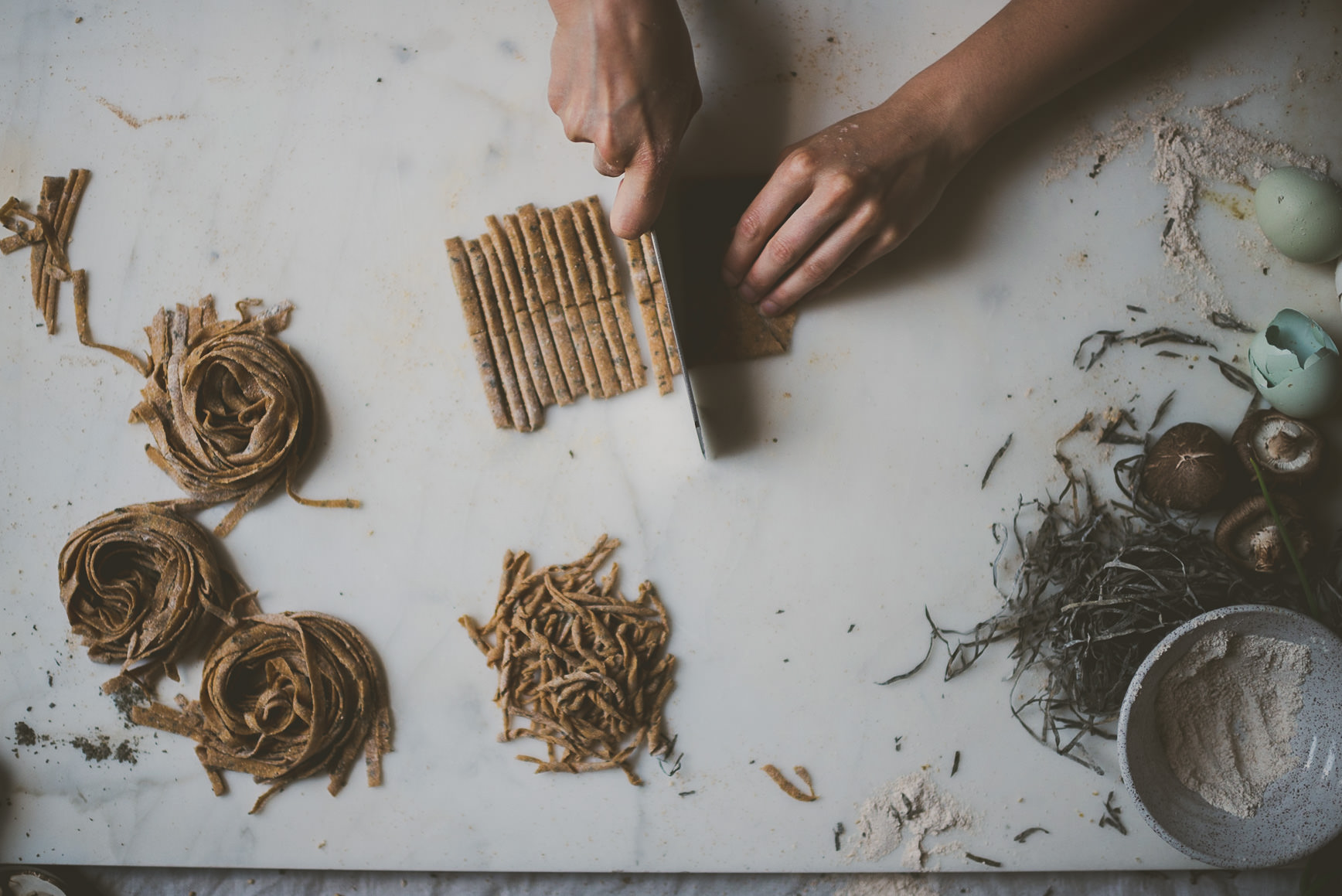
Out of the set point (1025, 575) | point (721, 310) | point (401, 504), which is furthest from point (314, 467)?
point (1025, 575)

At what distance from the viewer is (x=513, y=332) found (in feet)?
5.09

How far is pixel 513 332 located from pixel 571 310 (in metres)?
0.12

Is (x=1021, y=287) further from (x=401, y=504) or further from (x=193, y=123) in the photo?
(x=193, y=123)

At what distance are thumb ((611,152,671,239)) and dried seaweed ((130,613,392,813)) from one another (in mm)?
948

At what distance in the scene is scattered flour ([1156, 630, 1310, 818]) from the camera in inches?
54.0

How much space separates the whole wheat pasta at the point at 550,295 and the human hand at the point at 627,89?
0.22m

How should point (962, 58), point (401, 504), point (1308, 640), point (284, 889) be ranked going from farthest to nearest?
1. point (284, 889)
2. point (401, 504)
3. point (962, 58)
4. point (1308, 640)

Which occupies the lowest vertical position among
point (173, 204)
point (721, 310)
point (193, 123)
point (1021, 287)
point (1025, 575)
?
point (1025, 575)

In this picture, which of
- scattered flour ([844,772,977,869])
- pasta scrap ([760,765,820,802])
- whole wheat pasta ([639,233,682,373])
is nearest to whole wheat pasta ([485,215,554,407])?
whole wheat pasta ([639,233,682,373])

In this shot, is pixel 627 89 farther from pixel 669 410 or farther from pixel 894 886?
pixel 894 886

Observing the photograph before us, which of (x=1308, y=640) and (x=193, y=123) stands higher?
(x=193, y=123)

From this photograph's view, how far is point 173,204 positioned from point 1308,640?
223cm

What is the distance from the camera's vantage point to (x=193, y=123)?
1636 mm

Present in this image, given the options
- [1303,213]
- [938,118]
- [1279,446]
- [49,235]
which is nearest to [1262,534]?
[1279,446]
